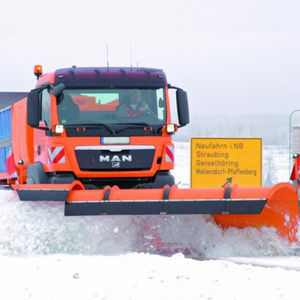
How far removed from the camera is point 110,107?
33.6ft

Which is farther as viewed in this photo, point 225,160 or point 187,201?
point 225,160

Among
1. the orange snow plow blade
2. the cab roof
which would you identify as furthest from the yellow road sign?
the orange snow plow blade

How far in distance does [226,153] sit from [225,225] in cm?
1042

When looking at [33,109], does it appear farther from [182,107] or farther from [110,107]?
[182,107]

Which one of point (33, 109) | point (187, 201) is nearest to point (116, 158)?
point (33, 109)

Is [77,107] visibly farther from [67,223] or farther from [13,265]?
[13,265]

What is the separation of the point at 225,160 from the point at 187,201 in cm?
1083

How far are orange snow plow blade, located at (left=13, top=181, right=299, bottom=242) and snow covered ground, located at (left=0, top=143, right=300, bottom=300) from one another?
162 mm

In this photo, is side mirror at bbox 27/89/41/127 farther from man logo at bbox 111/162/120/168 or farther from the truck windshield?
man logo at bbox 111/162/120/168

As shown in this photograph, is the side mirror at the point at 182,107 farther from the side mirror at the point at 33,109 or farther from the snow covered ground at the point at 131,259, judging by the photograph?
the snow covered ground at the point at 131,259

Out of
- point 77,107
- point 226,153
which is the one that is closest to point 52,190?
point 77,107

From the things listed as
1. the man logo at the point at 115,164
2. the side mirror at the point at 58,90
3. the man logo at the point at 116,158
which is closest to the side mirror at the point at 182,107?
the man logo at the point at 116,158

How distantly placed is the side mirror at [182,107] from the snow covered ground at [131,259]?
7.39ft

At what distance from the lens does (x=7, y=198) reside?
891 centimetres
